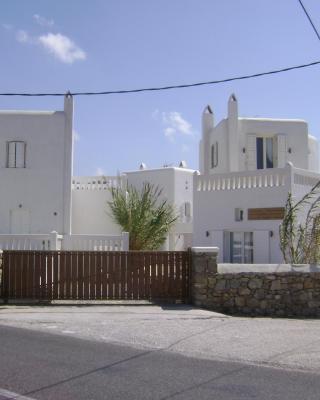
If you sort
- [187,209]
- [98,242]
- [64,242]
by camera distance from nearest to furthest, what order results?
[98,242], [64,242], [187,209]

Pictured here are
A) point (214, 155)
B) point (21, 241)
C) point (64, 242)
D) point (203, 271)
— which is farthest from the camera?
point (214, 155)

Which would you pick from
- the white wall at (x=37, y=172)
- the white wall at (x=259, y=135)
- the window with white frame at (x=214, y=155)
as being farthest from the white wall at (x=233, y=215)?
the white wall at (x=37, y=172)

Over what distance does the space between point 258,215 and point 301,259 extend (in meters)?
4.37

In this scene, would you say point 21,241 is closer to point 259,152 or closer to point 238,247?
point 238,247

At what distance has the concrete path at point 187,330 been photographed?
938cm

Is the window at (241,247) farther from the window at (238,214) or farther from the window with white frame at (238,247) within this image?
the window at (238,214)

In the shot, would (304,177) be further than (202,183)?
No

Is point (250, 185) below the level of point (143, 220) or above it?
above

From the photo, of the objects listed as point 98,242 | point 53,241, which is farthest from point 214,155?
point 53,241

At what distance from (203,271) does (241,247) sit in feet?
24.3

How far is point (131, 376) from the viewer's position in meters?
7.49

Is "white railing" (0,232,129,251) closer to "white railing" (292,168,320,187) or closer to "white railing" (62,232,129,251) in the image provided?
"white railing" (62,232,129,251)

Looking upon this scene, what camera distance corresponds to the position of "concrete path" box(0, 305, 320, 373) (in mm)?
9375

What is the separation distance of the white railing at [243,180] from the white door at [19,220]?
783 cm
